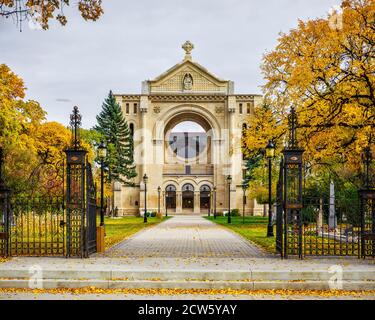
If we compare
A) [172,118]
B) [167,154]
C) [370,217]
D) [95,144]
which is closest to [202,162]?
[167,154]

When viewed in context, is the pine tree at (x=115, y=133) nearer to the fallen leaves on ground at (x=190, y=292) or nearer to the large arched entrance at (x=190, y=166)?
the large arched entrance at (x=190, y=166)

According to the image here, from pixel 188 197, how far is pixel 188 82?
1570 centimetres

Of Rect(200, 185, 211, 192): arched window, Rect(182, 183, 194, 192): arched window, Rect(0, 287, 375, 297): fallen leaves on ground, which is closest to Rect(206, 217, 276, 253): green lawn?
Rect(0, 287, 375, 297): fallen leaves on ground

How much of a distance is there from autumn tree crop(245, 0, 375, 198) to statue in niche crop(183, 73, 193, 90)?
141ft

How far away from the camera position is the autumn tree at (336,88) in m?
18.1

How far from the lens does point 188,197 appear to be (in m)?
71.2

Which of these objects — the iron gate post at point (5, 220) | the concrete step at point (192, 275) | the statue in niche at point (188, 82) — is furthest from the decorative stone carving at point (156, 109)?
the concrete step at point (192, 275)

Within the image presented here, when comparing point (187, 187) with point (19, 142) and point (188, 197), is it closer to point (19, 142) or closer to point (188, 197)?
point (188, 197)

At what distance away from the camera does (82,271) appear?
10.7 metres

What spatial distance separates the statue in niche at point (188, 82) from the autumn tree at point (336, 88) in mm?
42968

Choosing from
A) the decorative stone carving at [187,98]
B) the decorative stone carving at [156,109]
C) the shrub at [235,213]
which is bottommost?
the shrub at [235,213]

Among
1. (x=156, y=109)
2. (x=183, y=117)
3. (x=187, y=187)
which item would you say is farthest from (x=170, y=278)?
(x=187, y=187)

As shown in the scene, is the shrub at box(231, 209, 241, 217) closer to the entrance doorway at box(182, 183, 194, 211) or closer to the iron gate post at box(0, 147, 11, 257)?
the entrance doorway at box(182, 183, 194, 211)

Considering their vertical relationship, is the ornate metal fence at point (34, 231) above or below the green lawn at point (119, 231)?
above
